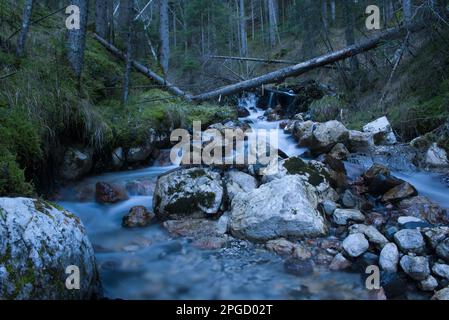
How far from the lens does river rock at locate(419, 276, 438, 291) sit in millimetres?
3219

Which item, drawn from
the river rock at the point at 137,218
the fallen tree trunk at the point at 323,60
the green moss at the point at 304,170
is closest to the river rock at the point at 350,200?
the green moss at the point at 304,170

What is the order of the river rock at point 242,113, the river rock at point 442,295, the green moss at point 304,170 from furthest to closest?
the river rock at point 242,113 < the green moss at point 304,170 < the river rock at point 442,295

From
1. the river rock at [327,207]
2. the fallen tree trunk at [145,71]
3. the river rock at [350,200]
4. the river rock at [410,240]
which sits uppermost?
the fallen tree trunk at [145,71]

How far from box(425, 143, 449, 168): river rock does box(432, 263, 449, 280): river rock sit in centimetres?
329

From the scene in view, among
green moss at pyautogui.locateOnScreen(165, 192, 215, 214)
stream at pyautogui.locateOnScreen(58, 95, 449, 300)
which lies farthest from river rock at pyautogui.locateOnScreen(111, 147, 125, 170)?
green moss at pyautogui.locateOnScreen(165, 192, 215, 214)

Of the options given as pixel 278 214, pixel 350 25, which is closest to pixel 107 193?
pixel 278 214

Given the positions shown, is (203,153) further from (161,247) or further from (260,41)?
(260,41)

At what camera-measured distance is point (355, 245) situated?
3.81m

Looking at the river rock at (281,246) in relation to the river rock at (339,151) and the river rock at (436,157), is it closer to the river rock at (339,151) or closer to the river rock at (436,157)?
the river rock at (339,151)

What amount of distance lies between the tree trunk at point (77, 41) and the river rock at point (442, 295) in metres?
5.95

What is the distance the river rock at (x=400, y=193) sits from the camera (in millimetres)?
4980

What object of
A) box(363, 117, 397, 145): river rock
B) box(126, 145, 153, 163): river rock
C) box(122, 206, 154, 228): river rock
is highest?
box(363, 117, 397, 145): river rock

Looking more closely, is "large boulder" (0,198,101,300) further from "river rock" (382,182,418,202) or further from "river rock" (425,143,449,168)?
"river rock" (425,143,449,168)

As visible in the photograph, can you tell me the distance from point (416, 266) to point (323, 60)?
7.83m
